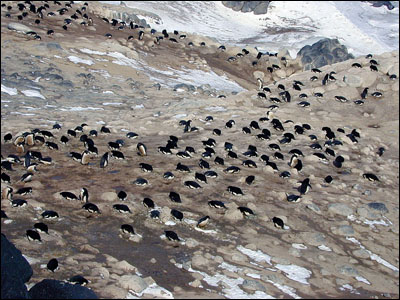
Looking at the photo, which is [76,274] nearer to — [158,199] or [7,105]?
[158,199]

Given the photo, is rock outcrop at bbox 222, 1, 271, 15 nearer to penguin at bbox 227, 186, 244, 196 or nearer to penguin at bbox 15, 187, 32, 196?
penguin at bbox 227, 186, 244, 196

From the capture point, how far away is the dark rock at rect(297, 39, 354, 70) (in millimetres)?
42812

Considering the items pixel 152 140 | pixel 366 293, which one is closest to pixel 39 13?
pixel 152 140

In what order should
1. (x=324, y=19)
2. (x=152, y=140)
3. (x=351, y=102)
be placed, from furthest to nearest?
1. (x=324, y=19)
2. (x=351, y=102)
3. (x=152, y=140)

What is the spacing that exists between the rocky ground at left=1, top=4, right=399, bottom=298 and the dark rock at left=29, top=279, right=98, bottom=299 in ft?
3.08

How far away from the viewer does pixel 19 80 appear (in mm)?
17266

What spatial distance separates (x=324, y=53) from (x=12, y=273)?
1693 inches

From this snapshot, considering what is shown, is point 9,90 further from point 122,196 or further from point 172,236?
point 172,236

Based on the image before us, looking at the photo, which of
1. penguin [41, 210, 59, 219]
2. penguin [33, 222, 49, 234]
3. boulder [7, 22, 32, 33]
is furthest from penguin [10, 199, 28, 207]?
boulder [7, 22, 32, 33]

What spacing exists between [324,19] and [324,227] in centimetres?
5861

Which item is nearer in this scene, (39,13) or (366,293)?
(366,293)

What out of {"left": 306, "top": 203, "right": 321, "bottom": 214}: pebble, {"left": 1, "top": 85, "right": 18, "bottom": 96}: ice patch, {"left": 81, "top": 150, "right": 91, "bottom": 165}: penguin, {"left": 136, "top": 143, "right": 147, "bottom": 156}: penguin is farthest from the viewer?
{"left": 1, "top": 85, "right": 18, "bottom": 96}: ice patch

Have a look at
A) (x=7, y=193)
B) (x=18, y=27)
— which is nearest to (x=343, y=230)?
(x=7, y=193)

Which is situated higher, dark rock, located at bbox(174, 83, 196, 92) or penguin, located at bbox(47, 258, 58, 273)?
penguin, located at bbox(47, 258, 58, 273)
